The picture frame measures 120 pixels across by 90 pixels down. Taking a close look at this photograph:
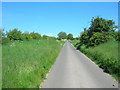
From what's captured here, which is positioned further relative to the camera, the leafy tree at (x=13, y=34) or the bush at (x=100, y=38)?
the leafy tree at (x=13, y=34)

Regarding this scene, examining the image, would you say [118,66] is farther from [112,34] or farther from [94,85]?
[112,34]

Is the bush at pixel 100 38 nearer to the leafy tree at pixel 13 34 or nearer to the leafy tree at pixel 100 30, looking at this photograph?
the leafy tree at pixel 100 30

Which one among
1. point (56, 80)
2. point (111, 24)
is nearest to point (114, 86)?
point (56, 80)

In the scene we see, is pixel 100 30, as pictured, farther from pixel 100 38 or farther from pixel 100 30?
pixel 100 38

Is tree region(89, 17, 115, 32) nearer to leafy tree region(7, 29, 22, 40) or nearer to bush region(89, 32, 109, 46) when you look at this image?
bush region(89, 32, 109, 46)

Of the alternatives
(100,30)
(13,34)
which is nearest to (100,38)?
(100,30)

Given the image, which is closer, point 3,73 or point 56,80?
point 3,73

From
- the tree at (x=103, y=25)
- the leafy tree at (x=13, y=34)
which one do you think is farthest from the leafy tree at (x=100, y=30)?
the leafy tree at (x=13, y=34)

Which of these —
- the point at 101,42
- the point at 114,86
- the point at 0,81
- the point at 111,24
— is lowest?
the point at 114,86

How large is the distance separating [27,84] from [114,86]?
4.57 metres

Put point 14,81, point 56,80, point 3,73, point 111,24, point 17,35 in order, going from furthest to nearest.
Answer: point 17,35 < point 111,24 < point 56,80 < point 3,73 < point 14,81

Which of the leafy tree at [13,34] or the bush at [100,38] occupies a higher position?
the leafy tree at [13,34]

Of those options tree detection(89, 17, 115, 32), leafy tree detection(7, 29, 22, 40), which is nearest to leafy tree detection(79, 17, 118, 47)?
tree detection(89, 17, 115, 32)

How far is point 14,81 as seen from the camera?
700cm
